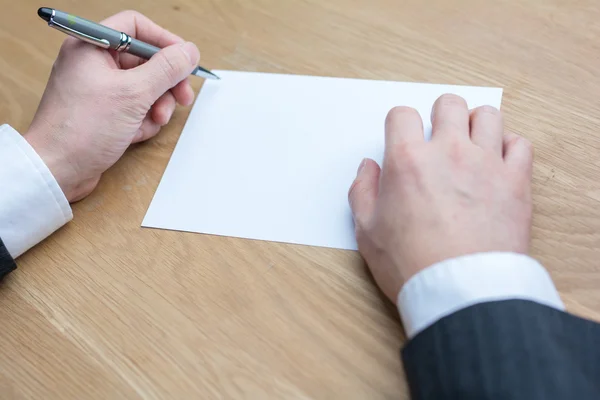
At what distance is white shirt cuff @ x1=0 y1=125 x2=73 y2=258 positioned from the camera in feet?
1.93

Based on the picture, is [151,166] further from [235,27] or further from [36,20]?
[36,20]

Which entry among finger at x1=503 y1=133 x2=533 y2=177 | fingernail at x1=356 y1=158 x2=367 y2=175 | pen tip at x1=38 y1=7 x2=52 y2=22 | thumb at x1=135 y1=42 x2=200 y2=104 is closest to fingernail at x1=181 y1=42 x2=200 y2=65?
thumb at x1=135 y1=42 x2=200 y2=104

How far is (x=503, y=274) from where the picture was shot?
1.46ft

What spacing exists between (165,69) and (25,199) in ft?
0.67

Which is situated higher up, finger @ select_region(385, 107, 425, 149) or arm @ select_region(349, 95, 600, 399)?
finger @ select_region(385, 107, 425, 149)

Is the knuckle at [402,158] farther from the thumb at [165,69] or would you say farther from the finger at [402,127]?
the thumb at [165,69]

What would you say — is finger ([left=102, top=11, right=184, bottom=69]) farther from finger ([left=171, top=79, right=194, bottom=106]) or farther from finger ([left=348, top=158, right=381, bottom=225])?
finger ([left=348, top=158, right=381, bottom=225])

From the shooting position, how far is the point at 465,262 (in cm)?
45

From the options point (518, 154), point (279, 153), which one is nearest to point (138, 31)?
point (279, 153)

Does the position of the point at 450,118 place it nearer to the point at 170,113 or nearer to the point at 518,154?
the point at 518,154

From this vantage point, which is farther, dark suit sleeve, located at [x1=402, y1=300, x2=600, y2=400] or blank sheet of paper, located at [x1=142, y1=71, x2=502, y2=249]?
blank sheet of paper, located at [x1=142, y1=71, x2=502, y2=249]

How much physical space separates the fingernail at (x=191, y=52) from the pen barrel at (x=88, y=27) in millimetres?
→ 73

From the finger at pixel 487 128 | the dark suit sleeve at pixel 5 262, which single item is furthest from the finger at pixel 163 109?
the finger at pixel 487 128

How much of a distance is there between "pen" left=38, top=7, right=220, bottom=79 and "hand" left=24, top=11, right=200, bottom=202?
0.8 inches
